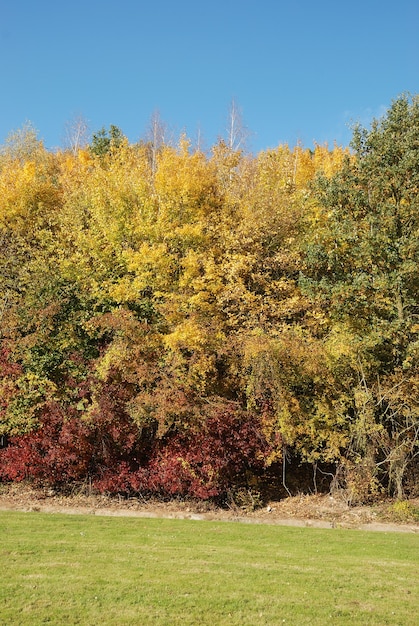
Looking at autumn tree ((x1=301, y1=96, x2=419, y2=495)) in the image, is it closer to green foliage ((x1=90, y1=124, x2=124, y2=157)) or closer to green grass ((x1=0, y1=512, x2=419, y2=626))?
green grass ((x1=0, y1=512, x2=419, y2=626))

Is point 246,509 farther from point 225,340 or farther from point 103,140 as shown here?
point 103,140

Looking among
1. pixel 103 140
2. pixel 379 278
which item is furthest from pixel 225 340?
pixel 103 140

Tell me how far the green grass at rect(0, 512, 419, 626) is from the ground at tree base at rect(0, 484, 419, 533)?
3050 mm

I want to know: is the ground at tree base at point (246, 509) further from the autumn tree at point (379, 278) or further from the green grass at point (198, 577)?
the green grass at point (198, 577)

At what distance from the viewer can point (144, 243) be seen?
16.5 meters

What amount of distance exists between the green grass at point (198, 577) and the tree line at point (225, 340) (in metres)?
4.84

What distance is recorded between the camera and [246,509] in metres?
15.6

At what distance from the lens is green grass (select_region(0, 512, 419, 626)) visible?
5695mm

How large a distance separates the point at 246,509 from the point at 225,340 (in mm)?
5123

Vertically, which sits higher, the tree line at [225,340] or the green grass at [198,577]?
the tree line at [225,340]

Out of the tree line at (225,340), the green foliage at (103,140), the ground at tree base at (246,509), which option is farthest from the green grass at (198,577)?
the green foliage at (103,140)

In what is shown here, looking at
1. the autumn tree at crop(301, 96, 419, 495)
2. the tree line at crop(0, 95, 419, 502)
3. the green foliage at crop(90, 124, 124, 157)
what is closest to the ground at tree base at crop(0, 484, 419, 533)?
the tree line at crop(0, 95, 419, 502)

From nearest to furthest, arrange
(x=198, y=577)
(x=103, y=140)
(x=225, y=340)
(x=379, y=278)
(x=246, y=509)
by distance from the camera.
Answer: (x=198, y=577), (x=379, y=278), (x=246, y=509), (x=225, y=340), (x=103, y=140)

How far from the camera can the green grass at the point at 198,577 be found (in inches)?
224
